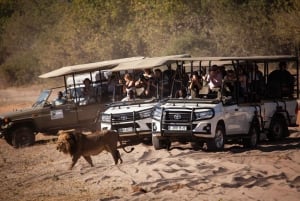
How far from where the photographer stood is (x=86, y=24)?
5306 cm

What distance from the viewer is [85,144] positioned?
52.0 ft

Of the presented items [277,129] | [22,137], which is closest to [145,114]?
[277,129]

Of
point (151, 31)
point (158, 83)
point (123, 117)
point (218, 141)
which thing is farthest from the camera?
point (151, 31)

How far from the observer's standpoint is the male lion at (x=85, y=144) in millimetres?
15677

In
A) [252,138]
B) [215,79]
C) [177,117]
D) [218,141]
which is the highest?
[215,79]

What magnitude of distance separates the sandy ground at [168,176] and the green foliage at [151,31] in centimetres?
2031

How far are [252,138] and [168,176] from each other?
4.10m

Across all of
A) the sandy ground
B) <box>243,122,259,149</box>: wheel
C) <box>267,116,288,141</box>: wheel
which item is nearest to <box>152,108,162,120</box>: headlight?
the sandy ground

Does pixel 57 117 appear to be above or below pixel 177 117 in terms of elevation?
below

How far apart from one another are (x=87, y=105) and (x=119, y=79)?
1995mm

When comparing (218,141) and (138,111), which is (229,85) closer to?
(218,141)

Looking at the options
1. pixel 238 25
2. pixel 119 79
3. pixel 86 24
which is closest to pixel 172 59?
pixel 119 79

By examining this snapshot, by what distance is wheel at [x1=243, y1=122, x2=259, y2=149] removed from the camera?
671 inches

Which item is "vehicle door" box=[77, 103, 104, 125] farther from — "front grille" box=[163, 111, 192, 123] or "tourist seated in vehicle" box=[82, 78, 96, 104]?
"front grille" box=[163, 111, 192, 123]
